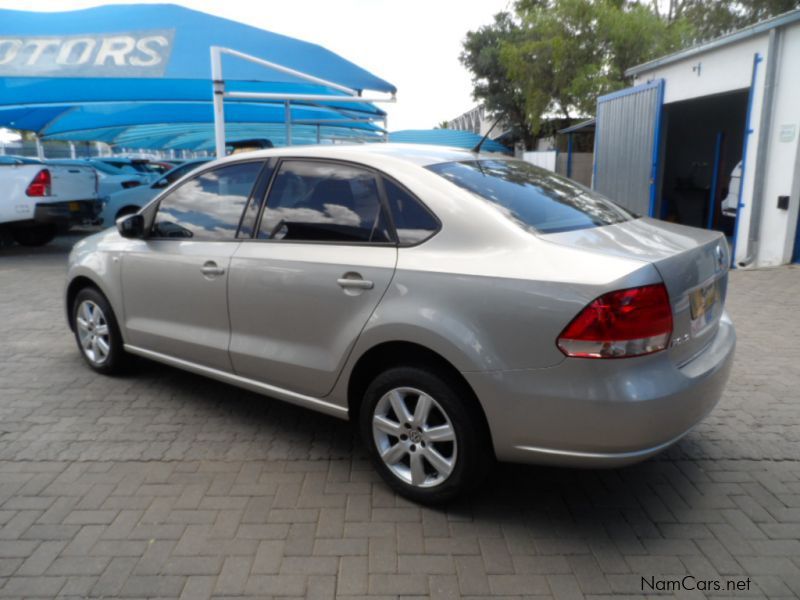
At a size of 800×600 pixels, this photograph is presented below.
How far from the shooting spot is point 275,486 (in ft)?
10.5

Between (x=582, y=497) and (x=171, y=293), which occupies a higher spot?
(x=171, y=293)

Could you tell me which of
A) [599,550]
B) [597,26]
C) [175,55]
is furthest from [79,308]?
[597,26]

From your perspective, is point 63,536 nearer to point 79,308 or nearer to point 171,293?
point 171,293

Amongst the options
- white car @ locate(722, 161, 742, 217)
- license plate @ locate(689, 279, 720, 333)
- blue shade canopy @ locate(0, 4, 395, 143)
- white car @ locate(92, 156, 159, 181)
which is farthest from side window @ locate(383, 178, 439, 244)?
white car @ locate(92, 156, 159, 181)

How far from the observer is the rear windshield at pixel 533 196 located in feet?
9.72

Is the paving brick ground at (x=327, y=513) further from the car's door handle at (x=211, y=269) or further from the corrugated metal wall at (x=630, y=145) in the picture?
the corrugated metal wall at (x=630, y=145)

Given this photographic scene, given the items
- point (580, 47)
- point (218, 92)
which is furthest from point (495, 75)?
point (218, 92)

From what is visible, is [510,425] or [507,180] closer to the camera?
[510,425]

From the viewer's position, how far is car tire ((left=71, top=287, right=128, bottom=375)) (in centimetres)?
461

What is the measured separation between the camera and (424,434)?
2.88 m

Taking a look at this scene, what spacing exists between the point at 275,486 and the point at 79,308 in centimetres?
264

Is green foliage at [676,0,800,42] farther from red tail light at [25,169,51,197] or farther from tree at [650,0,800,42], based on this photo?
red tail light at [25,169,51,197]

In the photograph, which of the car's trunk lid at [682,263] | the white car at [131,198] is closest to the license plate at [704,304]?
the car's trunk lid at [682,263]

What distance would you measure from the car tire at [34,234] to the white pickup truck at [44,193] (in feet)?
4.07
